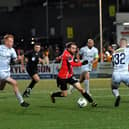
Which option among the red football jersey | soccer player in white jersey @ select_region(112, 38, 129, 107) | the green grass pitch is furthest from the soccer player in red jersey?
soccer player in white jersey @ select_region(112, 38, 129, 107)

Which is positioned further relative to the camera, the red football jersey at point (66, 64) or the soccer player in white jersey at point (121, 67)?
the red football jersey at point (66, 64)

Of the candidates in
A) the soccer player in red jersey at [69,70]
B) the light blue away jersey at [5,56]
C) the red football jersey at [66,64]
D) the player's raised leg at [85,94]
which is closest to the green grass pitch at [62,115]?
the player's raised leg at [85,94]

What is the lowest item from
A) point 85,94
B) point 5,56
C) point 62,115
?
point 62,115

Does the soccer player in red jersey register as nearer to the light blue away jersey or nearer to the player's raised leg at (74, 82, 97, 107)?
→ the player's raised leg at (74, 82, 97, 107)

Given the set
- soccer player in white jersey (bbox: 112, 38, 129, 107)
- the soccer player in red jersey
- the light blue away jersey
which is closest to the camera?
soccer player in white jersey (bbox: 112, 38, 129, 107)

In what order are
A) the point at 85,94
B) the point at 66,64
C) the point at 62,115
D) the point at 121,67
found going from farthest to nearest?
the point at 66,64 → the point at 85,94 → the point at 121,67 → the point at 62,115

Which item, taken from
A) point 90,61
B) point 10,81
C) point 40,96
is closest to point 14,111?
point 10,81

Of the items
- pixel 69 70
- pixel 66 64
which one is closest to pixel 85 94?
pixel 69 70

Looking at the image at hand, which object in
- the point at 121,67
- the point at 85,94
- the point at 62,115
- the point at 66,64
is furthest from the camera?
the point at 66,64

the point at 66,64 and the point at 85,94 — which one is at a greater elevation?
the point at 66,64

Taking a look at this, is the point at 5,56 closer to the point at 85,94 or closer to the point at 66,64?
the point at 66,64

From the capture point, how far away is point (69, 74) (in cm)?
1780

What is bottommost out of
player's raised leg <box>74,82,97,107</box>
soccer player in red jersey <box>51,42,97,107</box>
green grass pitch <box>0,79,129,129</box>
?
green grass pitch <box>0,79,129,129</box>

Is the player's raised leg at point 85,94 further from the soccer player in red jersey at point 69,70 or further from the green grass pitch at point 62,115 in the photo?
the green grass pitch at point 62,115
